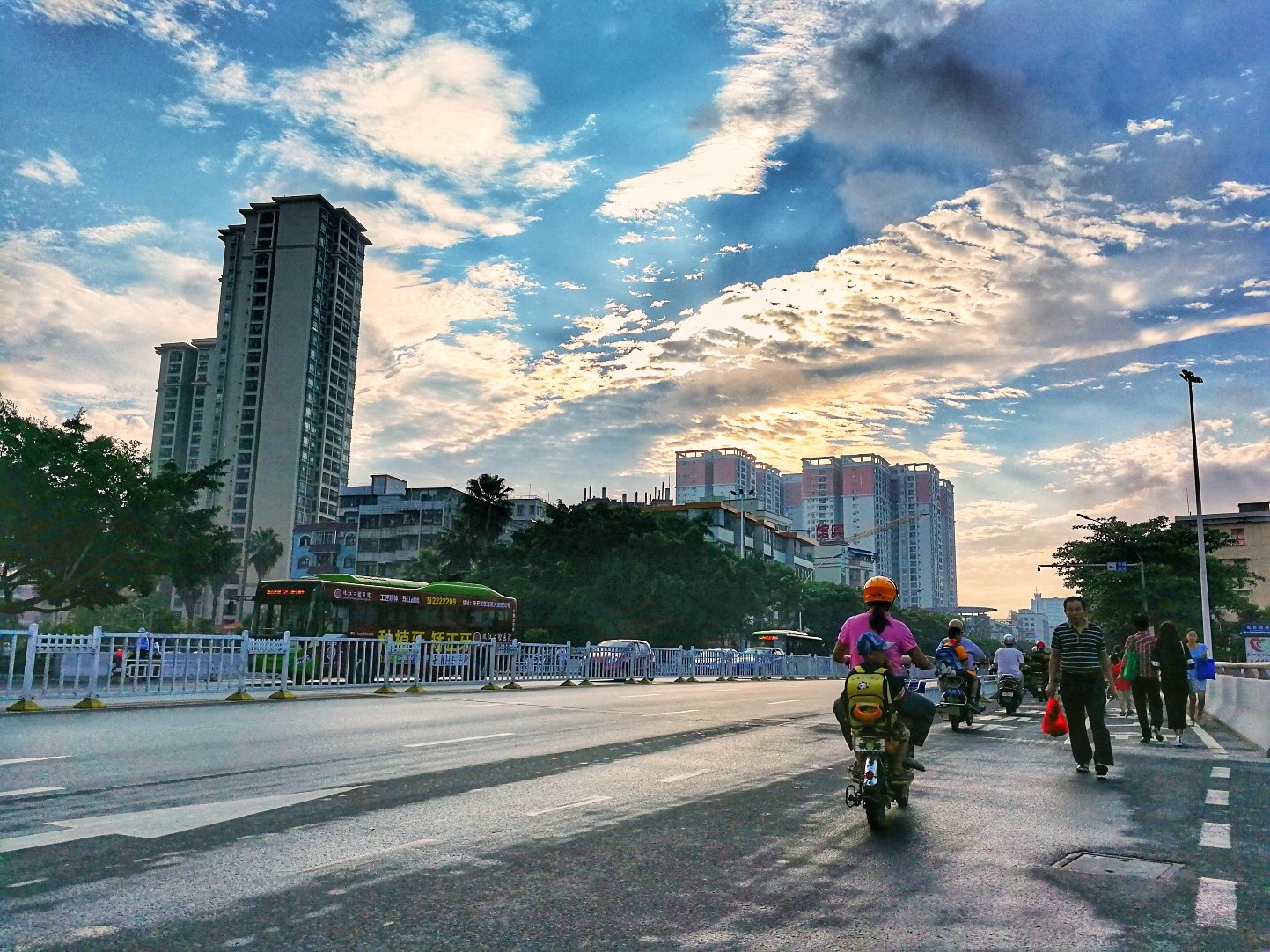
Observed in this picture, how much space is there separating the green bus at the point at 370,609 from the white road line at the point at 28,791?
63.0ft

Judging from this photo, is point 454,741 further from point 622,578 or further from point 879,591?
point 622,578

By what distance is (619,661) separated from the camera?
116ft

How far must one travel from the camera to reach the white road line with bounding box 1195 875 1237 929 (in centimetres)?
425

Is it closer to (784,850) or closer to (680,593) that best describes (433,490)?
(680,593)

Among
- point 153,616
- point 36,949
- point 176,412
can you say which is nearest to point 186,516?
point 36,949

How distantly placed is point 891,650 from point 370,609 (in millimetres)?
26648

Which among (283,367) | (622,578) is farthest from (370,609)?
(283,367)

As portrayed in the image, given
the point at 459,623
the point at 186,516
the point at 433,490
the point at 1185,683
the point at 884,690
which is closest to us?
the point at 884,690

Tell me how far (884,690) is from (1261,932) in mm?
2718

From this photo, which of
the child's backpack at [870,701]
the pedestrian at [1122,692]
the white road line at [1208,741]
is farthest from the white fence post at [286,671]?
the pedestrian at [1122,692]

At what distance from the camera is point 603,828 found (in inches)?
243

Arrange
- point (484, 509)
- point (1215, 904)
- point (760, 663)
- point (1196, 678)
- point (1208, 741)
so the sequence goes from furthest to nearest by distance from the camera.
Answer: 1. point (484, 509)
2. point (760, 663)
3. point (1196, 678)
4. point (1208, 741)
5. point (1215, 904)

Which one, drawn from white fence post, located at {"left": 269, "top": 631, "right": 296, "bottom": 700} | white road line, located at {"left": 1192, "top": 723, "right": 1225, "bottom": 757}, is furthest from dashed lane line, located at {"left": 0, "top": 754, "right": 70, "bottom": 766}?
white road line, located at {"left": 1192, "top": 723, "right": 1225, "bottom": 757}

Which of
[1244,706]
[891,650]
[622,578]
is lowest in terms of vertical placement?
[1244,706]
